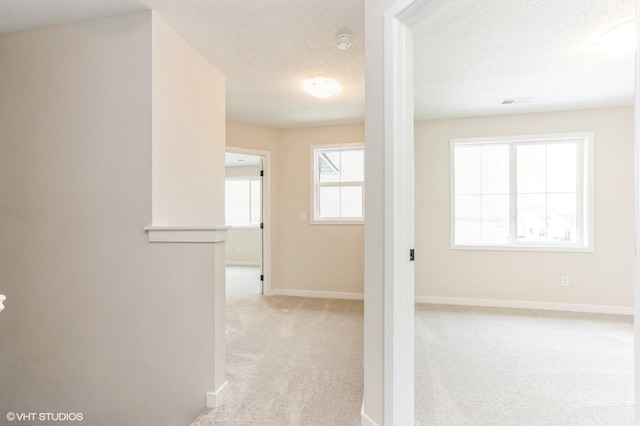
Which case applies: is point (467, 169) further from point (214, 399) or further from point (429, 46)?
point (214, 399)

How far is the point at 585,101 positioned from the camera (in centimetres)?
346

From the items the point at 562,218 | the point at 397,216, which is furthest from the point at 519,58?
the point at 562,218

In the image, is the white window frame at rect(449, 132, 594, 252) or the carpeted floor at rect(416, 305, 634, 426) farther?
the white window frame at rect(449, 132, 594, 252)

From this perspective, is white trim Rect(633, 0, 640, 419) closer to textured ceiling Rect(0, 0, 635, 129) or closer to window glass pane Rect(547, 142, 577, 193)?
textured ceiling Rect(0, 0, 635, 129)

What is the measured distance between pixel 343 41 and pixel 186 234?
1751mm

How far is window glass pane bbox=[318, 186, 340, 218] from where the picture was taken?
4594 millimetres

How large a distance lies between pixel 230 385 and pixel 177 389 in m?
0.34

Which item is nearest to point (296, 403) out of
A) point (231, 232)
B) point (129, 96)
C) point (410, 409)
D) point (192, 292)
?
point (410, 409)

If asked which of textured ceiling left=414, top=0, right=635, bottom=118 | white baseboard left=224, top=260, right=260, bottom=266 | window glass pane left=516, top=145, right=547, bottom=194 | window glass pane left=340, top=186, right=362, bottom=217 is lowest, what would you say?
white baseboard left=224, top=260, right=260, bottom=266

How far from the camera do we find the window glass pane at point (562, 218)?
381 cm

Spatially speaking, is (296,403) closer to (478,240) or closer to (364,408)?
(364,408)

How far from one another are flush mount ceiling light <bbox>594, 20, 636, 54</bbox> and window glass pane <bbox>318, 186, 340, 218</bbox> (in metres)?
3.08

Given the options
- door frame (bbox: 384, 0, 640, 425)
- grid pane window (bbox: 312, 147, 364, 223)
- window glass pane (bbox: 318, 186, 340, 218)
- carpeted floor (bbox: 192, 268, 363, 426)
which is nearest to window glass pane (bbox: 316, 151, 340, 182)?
grid pane window (bbox: 312, 147, 364, 223)

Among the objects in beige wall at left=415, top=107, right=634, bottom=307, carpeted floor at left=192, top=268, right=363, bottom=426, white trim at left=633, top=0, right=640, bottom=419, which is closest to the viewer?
white trim at left=633, top=0, right=640, bottom=419
